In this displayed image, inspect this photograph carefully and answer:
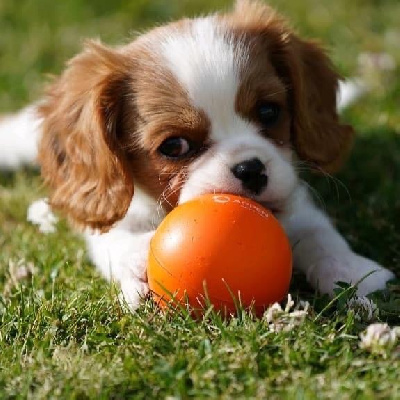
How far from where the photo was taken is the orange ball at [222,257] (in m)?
3.61

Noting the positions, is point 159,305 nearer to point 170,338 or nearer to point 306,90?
point 170,338

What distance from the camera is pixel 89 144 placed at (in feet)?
14.4

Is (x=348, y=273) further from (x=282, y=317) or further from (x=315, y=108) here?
(x=315, y=108)

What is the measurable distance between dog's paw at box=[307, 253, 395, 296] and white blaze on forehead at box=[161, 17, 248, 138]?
79 cm

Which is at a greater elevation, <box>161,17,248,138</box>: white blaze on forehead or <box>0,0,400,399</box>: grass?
<box>161,17,248,138</box>: white blaze on forehead

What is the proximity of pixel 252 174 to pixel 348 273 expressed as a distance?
707 mm

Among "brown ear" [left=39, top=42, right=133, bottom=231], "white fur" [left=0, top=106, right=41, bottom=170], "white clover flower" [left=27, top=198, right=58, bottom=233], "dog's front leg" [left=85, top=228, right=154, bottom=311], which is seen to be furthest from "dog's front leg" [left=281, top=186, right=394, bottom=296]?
"white fur" [left=0, top=106, right=41, bottom=170]

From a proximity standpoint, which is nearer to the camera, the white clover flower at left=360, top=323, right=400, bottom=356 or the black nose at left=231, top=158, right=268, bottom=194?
the white clover flower at left=360, top=323, right=400, bottom=356

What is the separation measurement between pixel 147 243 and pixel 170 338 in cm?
79

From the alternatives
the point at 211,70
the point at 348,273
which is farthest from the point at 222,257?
the point at 211,70

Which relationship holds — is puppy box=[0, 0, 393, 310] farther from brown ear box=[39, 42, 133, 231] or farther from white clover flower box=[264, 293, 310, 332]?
white clover flower box=[264, 293, 310, 332]

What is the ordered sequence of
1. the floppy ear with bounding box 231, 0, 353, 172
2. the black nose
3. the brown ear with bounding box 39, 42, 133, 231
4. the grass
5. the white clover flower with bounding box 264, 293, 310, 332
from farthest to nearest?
the floppy ear with bounding box 231, 0, 353, 172 → the brown ear with bounding box 39, 42, 133, 231 → the black nose → the white clover flower with bounding box 264, 293, 310, 332 → the grass

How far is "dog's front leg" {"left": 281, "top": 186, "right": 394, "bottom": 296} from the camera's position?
414 centimetres

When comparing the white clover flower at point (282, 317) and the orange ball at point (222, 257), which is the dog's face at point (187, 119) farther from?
A: the white clover flower at point (282, 317)
